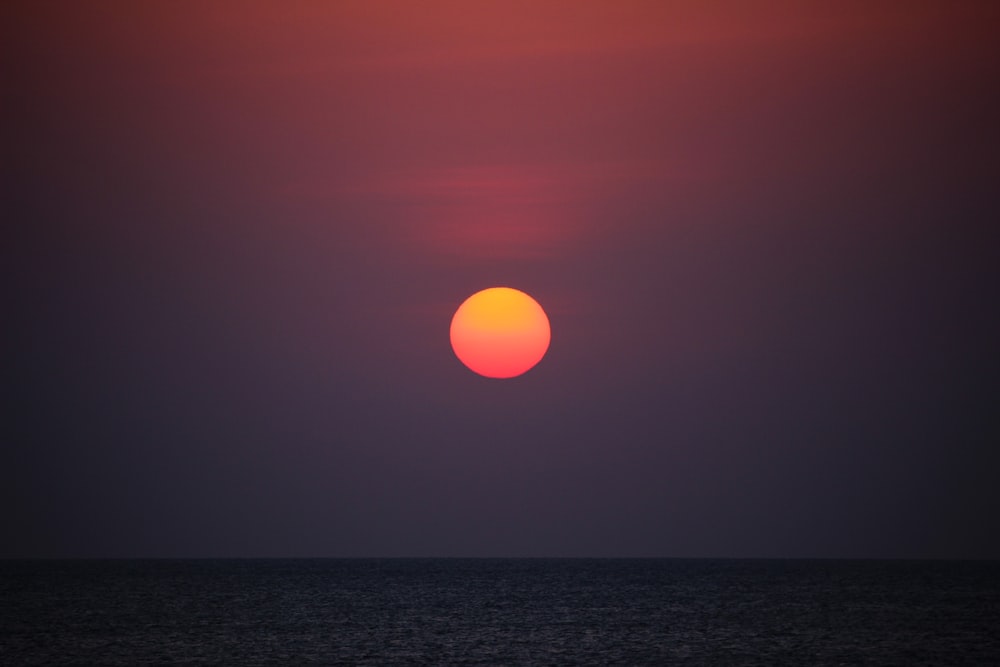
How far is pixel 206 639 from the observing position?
7794 cm

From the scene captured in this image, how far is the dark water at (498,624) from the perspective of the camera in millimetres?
68562

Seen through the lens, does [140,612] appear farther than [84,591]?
No

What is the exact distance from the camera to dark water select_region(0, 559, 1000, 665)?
225ft

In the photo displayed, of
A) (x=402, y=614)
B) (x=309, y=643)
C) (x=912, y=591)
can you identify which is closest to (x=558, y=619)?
(x=402, y=614)

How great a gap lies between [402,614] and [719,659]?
136 ft

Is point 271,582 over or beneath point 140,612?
over

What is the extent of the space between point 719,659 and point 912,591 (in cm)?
9271

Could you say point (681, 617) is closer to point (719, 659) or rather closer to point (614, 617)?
point (614, 617)

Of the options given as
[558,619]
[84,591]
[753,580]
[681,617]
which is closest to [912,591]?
[753,580]

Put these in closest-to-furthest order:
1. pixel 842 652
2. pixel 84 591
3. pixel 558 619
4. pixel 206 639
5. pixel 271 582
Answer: pixel 842 652, pixel 206 639, pixel 558 619, pixel 84 591, pixel 271 582

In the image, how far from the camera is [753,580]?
611ft

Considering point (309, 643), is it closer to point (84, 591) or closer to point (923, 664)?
point (923, 664)

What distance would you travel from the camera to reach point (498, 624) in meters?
90.4

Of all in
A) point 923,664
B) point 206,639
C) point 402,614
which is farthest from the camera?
point 402,614
